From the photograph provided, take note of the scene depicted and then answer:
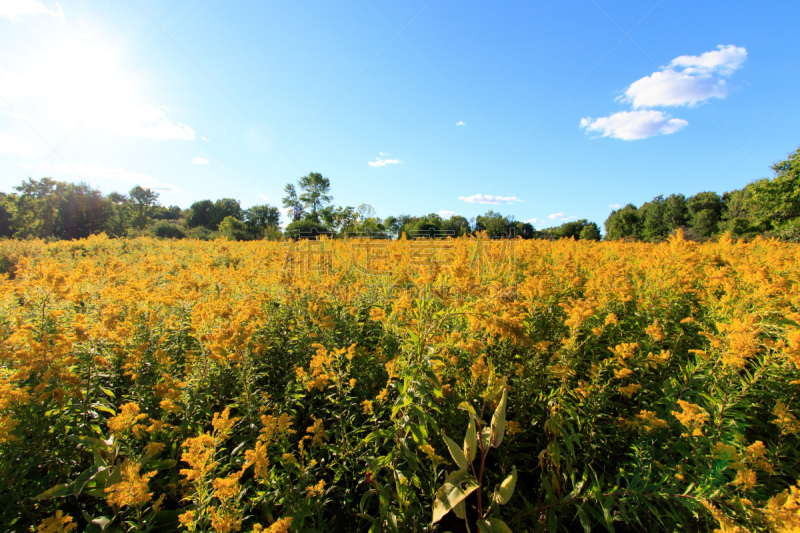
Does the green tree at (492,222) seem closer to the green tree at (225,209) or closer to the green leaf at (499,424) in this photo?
the green leaf at (499,424)

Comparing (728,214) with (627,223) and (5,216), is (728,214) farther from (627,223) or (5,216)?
(5,216)

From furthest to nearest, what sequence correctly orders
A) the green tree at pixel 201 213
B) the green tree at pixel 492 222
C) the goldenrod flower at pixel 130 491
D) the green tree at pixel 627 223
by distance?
Result: the green tree at pixel 201 213 → the green tree at pixel 627 223 → the green tree at pixel 492 222 → the goldenrod flower at pixel 130 491

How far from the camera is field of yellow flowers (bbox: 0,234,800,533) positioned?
4.64ft

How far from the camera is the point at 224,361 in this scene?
2105 mm

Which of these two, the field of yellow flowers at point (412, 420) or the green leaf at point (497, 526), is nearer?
the green leaf at point (497, 526)

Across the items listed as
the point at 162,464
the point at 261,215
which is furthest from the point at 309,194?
the point at 162,464

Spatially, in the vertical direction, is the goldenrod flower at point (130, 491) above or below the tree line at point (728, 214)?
below

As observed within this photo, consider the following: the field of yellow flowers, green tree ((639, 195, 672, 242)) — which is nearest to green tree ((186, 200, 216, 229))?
the field of yellow flowers

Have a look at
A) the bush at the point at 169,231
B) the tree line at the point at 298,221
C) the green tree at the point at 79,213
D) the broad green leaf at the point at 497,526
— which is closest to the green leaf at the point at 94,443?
the broad green leaf at the point at 497,526

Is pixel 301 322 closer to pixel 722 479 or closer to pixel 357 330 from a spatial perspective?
pixel 357 330

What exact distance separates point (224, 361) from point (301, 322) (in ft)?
3.15

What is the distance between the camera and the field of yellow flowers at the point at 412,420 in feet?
4.64

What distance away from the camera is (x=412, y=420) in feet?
5.37

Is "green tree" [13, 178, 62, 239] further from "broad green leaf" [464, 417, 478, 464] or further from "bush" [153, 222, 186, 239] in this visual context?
"broad green leaf" [464, 417, 478, 464]
